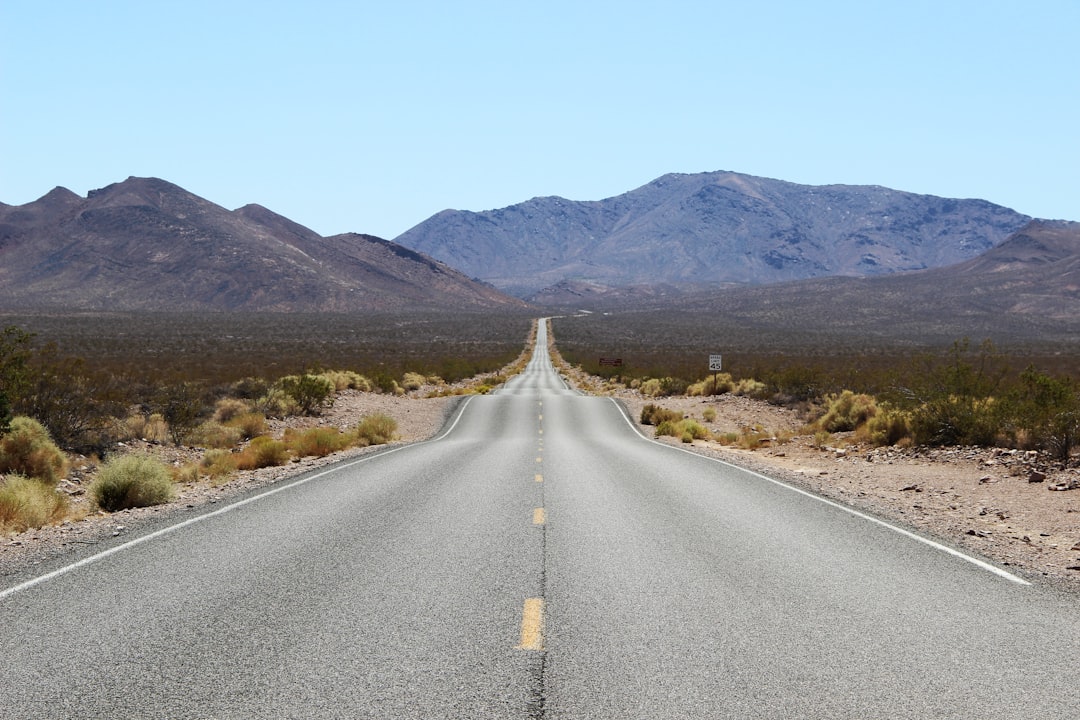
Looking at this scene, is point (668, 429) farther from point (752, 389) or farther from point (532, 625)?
point (532, 625)

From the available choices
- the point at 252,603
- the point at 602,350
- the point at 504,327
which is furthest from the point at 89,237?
the point at 252,603

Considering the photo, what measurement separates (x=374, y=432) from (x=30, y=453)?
10.4 meters

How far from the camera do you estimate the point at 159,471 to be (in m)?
12.2

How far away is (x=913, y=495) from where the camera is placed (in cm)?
1344

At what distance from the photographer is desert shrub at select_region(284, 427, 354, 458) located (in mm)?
19656

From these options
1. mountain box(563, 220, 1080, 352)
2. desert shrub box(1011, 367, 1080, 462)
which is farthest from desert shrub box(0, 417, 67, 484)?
mountain box(563, 220, 1080, 352)

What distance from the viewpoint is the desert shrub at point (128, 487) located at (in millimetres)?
11727

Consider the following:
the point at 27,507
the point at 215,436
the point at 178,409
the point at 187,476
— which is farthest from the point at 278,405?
the point at 27,507

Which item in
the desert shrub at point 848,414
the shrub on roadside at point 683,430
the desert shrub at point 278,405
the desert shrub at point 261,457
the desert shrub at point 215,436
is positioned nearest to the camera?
the desert shrub at point 261,457

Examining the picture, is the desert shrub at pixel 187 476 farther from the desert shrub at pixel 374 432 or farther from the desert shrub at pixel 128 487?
the desert shrub at pixel 374 432

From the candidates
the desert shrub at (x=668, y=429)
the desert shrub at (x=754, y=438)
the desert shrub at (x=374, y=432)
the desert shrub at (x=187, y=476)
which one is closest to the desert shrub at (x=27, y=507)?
the desert shrub at (x=187, y=476)

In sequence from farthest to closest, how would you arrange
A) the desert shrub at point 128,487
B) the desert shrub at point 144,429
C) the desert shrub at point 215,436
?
the desert shrub at point 215,436 → the desert shrub at point 144,429 → the desert shrub at point 128,487

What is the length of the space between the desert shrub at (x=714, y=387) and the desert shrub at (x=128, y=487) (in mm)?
31195

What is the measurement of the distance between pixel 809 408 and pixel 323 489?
2345cm
